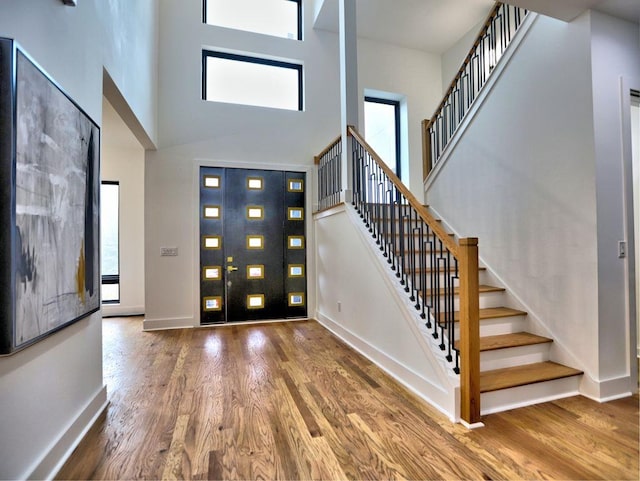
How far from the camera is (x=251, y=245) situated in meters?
5.02

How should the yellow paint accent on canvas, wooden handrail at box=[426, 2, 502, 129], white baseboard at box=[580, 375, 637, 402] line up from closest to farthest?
1. the yellow paint accent on canvas
2. white baseboard at box=[580, 375, 637, 402]
3. wooden handrail at box=[426, 2, 502, 129]

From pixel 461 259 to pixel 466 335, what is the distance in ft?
1.58

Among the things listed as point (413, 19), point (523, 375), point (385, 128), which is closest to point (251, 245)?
point (385, 128)

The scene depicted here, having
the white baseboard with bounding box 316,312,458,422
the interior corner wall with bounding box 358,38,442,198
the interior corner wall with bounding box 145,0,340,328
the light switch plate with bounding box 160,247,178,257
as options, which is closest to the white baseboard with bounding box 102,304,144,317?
the interior corner wall with bounding box 145,0,340,328

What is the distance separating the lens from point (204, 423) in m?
2.12

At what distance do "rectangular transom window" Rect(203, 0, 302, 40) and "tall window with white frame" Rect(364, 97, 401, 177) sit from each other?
174 centimetres

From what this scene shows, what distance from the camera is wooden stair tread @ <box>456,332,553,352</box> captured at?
2533 millimetres

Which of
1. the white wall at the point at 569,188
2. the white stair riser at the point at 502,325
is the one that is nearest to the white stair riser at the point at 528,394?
the white wall at the point at 569,188

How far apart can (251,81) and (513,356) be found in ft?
16.6

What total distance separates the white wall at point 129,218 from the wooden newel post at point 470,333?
554 cm

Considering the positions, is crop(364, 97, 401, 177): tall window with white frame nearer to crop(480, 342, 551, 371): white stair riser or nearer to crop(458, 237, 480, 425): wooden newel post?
crop(480, 342, 551, 371): white stair riser

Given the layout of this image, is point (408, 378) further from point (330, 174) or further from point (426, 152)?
point (426, 152)

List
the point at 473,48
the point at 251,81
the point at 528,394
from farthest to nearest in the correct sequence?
the point at 251,81 → the point at 473,48 → the point at 528,394

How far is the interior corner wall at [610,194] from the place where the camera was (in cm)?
241
